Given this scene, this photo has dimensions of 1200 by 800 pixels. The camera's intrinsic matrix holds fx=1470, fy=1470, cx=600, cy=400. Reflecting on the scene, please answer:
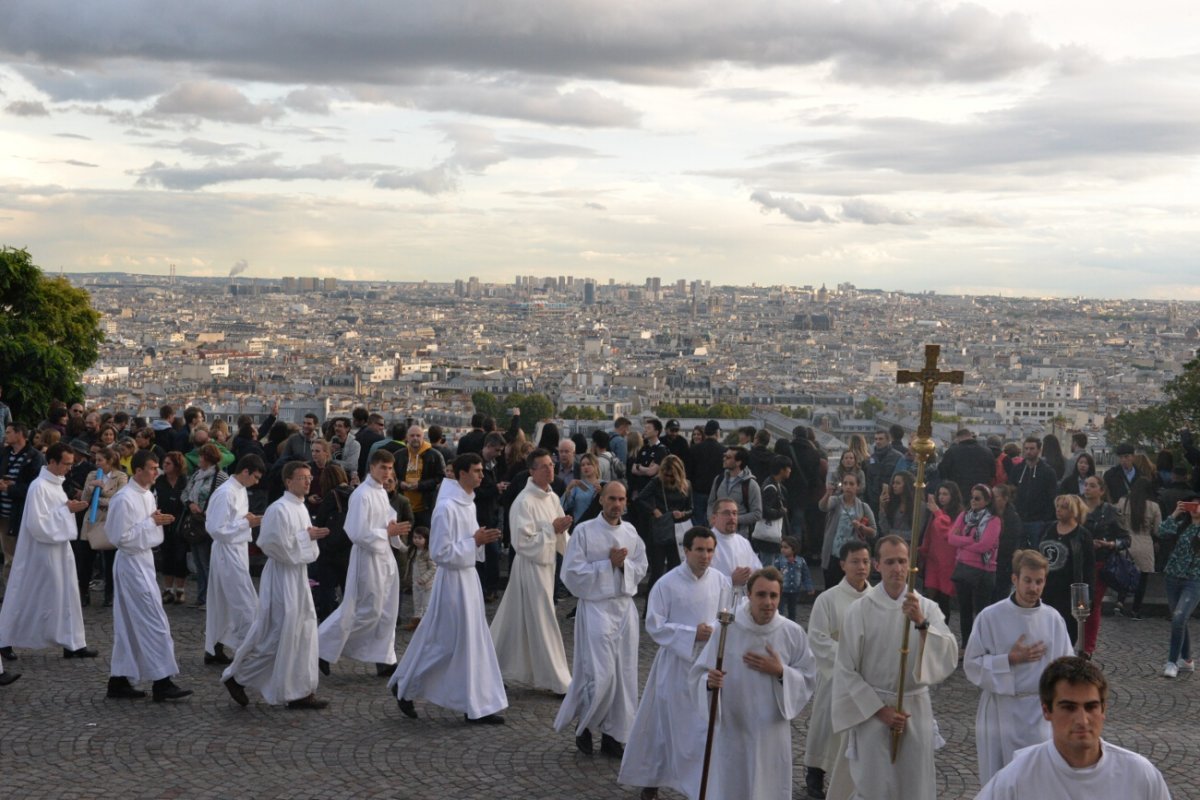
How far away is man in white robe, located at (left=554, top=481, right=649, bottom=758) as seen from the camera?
27.8ft

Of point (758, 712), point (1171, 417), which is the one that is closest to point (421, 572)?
point (758, 712)

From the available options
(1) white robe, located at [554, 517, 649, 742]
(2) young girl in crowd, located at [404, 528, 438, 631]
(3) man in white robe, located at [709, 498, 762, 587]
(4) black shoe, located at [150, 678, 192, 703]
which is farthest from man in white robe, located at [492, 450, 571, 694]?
(4) black shoe, located at [150, 678, 192, 703]

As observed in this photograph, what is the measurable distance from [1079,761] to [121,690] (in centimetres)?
665

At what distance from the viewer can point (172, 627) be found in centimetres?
1170

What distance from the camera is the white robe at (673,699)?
7.58m

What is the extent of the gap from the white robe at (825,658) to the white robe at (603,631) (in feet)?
3.72

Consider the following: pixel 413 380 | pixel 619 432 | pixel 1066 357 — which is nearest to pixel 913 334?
pixel 1066 357

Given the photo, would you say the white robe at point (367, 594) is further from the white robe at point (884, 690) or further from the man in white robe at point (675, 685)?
the white robe at point (884, 690)

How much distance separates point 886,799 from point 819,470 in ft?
23.4

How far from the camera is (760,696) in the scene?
7.05m

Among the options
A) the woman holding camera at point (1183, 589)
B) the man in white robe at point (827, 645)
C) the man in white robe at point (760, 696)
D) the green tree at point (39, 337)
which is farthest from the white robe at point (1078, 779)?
the green tree at point (39, 337)

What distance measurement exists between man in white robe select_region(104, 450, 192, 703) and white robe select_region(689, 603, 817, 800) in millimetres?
4008

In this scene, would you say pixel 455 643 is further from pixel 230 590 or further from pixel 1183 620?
pixel 1183 620

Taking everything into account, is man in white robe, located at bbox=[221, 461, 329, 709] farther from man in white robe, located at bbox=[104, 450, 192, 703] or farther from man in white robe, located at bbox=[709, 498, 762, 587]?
man in white robe, located at bbox=[709, 498, 762, 587]
